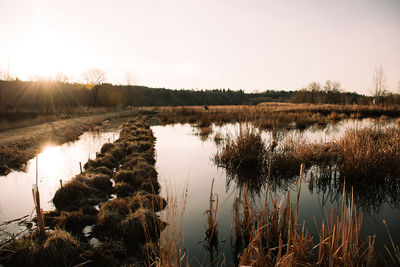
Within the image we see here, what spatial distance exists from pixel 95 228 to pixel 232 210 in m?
2.48

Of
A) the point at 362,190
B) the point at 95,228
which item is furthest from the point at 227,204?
the point at 362,190

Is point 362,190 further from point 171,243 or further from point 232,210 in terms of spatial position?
point 171,243

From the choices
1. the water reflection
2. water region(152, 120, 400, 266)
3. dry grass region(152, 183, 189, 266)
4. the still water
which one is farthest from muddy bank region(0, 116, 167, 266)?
the water reflection

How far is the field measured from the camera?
2416mm

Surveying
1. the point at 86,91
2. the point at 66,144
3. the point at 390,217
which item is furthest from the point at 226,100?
the point at 390,217

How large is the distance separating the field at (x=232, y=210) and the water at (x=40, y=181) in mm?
488

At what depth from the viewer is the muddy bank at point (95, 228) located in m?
2.92

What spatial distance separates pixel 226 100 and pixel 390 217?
94.1m

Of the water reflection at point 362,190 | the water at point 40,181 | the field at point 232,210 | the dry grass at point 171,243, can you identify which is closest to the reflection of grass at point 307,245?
the field at point 232,210

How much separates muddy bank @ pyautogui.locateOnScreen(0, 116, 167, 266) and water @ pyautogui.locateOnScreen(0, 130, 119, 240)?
52cm

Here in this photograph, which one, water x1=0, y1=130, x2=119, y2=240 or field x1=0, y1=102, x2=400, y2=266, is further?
water x1=0, y1=130, x2=119, y2=240

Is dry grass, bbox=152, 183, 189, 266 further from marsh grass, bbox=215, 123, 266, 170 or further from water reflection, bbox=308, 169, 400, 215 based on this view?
marsh grass, bbox=215, 123, 266, 170

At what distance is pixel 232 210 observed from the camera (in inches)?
177

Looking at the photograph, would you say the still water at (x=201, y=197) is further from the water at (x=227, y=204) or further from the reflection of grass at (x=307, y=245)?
the reflection of grass at (x=307, y=245)
